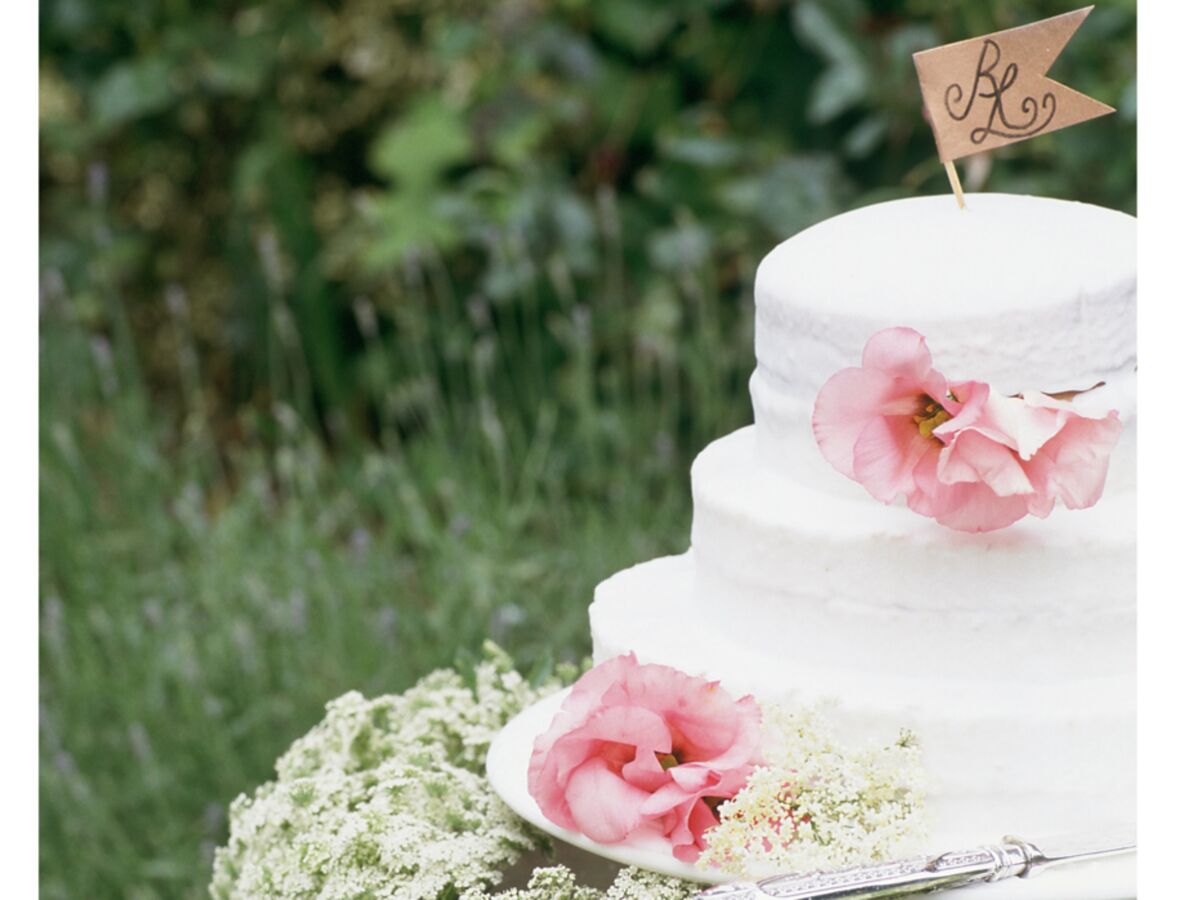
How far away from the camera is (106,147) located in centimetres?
372

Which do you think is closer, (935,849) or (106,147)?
(935,849)

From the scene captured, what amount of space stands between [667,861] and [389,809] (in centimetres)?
30

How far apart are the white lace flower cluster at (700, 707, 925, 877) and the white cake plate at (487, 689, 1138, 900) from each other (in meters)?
0.04

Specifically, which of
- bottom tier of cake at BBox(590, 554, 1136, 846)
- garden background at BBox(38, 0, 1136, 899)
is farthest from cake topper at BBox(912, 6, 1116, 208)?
garden background at BBox(38, 0, 1136, 899)

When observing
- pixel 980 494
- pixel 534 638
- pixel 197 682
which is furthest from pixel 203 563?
pixel 980 494

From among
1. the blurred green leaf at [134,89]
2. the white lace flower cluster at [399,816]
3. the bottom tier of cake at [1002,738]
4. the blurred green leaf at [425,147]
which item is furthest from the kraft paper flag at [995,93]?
the blurred green leaf at [134,89]

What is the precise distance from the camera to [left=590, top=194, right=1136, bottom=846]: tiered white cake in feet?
4.25

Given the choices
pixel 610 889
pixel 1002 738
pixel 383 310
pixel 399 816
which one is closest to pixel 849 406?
pixel 1002 738

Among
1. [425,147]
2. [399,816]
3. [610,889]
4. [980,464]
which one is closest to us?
[980,464]

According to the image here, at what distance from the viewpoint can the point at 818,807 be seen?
4.14 feet

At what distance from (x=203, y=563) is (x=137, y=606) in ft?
0.41

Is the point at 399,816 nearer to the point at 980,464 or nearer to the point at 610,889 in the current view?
the point at 610,889

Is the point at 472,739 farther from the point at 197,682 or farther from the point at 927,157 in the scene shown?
the point at 927,157

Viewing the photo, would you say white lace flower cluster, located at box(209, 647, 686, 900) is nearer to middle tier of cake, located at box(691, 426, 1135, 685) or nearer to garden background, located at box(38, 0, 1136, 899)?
middle tier of cake, located at box(691, 426, 1135, 685)
